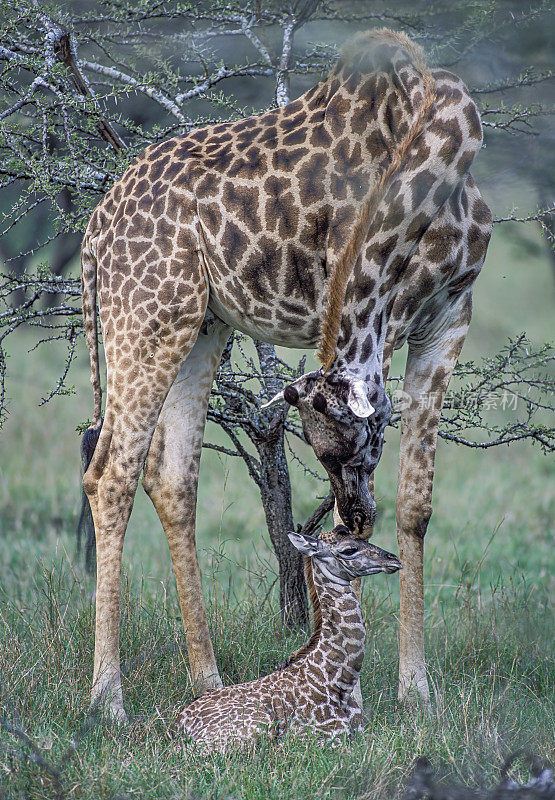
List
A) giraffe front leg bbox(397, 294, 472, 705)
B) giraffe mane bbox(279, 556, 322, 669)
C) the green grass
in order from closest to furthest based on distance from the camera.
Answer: the green grass, giraffe mane bbox(279, 556, 322, 669), giraffe front leg bbox(397, 294, 472, 705)

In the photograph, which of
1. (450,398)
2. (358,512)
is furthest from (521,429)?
(358,512)

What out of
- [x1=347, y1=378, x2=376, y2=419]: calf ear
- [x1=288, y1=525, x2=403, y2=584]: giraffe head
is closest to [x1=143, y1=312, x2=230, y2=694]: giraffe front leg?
[x1=288, y1=525, x2=403, y2=584]: giraffe head

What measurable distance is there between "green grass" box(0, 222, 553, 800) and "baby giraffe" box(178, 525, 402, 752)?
0.48 ft

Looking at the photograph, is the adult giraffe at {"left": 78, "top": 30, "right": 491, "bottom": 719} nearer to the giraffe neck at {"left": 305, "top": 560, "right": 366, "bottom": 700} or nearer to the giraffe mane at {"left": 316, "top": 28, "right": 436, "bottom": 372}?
the giraffe mane at {"left": 316, "top": 28, "right": 436, "bottom": 372}

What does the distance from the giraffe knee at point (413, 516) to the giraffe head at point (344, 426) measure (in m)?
0.87

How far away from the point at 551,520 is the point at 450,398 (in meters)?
3.65

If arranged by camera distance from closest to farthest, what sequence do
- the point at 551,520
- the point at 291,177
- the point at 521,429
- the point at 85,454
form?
the point at 291,177
the point at 85,454
the point at 521,429
the point at 551,520

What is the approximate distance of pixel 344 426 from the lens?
3.85 m

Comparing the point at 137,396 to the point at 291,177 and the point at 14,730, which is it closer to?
the point at 291,177

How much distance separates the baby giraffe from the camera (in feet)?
12.5

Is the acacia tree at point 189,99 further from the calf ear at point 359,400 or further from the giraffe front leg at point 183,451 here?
the calf ear at point 359,400

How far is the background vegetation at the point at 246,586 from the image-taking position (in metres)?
3.42

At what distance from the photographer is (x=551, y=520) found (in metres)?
8.62

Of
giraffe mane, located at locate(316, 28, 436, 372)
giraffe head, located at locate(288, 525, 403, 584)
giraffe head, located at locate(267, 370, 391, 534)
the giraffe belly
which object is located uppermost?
giraffe mane, located at locate(316, 28, 436, 372)
